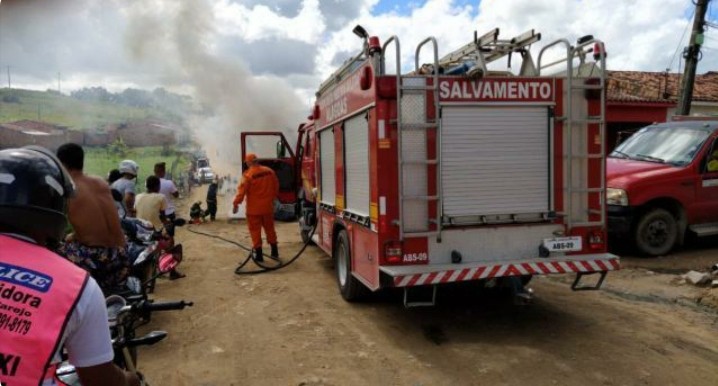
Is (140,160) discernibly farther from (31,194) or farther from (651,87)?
(31,194)

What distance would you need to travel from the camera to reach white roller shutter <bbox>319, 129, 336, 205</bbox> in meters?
7.34

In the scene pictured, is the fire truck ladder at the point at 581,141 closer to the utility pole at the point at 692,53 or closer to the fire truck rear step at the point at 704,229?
the fire truck rear step at the point at 704,229

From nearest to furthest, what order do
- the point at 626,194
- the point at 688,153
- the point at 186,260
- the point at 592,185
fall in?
the point at 592,185, the point at 626,194, the point at 688,153, the point at 186,260

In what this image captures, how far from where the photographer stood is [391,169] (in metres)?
5.17

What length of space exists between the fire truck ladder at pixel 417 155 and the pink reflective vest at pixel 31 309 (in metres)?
3.84

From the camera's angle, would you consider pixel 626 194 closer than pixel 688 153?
Yes

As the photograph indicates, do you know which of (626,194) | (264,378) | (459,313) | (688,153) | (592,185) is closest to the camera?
(264,378)

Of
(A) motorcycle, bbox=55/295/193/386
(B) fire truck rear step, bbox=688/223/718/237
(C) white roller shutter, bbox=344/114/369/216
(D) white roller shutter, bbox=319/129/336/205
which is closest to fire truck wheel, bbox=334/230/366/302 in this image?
(C) white roller shutter, bbox=344/114/369/216

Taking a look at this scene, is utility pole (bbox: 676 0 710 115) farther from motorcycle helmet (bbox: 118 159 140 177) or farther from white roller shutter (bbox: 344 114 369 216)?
motorcycle helmet (bbox: 118 159 140 177)

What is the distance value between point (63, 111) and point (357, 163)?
48156mm

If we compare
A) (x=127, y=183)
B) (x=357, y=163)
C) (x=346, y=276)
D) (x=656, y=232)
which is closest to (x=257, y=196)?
(x=127, y=183)

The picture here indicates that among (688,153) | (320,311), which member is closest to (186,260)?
(320,311)

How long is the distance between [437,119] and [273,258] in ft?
16.8

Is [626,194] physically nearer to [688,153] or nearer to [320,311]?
[688,153]
